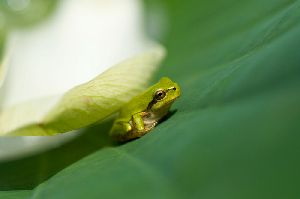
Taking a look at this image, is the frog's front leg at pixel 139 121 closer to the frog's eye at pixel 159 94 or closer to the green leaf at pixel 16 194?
the frog's eye at pixel 159 94

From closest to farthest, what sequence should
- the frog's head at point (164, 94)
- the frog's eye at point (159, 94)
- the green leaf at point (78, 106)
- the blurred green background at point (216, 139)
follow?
the blurred green background at point (216, 139) → the green leaf at point (78, 106) → the frog's head at point (164, 94) → the frog's eye at point (159, 94)

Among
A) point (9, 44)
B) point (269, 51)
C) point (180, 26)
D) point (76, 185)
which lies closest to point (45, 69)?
point (9, 44)

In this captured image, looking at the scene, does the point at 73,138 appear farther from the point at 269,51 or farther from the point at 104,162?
the point at 269,51

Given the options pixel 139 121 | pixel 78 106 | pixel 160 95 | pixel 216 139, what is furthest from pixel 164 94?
pixel 216 139

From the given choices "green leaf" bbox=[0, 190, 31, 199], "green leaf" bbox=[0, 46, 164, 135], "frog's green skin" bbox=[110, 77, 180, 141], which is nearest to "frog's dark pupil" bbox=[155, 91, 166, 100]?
"frog's green skin" bbox=[110, 77, 180, 141]

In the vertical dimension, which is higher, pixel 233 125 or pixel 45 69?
pixel 45 69

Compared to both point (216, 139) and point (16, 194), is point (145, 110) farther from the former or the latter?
point (216, 139)

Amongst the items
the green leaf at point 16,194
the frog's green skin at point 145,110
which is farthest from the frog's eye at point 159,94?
the green leaf at point 16,194
